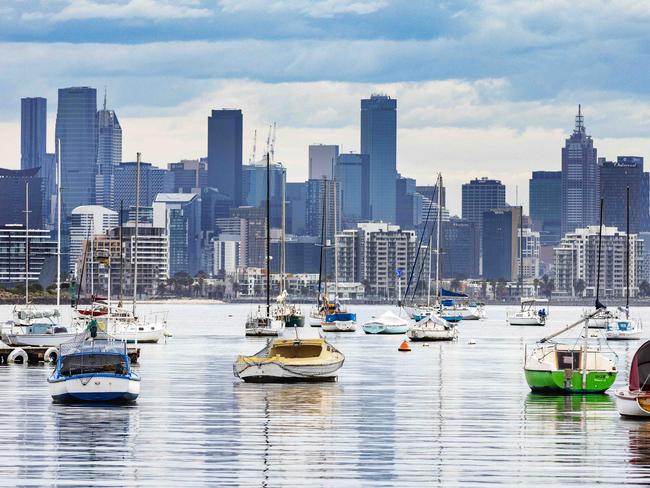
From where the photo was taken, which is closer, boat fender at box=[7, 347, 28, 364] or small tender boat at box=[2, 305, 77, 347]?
boat fender at box=[7, 347, 28, 364]

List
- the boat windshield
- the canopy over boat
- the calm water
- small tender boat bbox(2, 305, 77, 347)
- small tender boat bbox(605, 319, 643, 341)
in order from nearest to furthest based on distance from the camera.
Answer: the calm water
the canopy over boat
the boat windshield
small tender boat bbox(2, 305, 77, 347)
small tender boat bbox(605, 319, 643, 341)

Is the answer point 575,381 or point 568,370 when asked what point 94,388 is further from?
point 575,381

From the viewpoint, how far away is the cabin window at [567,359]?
62.1 metres

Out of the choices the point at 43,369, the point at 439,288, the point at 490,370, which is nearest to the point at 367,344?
the point at 490,370

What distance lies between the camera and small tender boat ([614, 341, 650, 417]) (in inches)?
1973

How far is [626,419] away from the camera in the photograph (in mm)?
50875

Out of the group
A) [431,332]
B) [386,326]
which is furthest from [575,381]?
[386,326]

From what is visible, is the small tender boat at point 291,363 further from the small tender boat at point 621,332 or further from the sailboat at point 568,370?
the small tender boat at point 621,332

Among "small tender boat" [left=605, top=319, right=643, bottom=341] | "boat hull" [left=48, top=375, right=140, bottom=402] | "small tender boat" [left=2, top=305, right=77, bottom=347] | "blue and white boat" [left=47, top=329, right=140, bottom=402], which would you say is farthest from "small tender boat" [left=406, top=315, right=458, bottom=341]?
"boat hull" [left=48, top=375, right=140, bottom=402]

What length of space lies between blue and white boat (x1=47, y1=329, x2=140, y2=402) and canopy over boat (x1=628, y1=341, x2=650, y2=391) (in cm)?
1686

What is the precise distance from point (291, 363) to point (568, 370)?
12.3 metres

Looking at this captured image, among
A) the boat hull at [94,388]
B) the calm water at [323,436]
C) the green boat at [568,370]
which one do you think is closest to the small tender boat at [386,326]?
the calm water at [323,436]

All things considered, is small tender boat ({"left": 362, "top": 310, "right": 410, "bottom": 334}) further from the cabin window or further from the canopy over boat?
the canopy over boat

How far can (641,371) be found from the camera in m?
51.0
